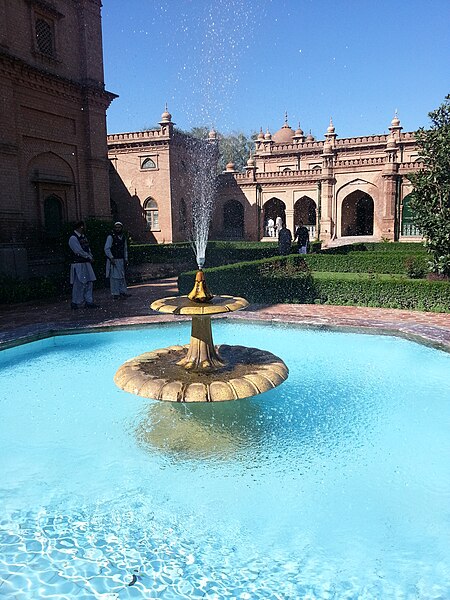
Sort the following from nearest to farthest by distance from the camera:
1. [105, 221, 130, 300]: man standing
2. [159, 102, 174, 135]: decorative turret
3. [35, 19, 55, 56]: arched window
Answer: [105, 221, 130, 300]: man standing, [35, 19, 55, 56]: arched window, [159, 102, 174, 135]: decorative turret

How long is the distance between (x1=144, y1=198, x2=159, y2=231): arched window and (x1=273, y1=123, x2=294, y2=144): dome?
44.5ft

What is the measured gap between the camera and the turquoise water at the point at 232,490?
8.75 feet

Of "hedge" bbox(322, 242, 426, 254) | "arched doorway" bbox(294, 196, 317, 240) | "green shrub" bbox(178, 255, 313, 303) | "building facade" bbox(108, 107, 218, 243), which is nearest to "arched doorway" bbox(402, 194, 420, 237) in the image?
"hedge" bbox(322, 242, 426, 254)

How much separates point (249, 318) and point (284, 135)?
98.9 ft

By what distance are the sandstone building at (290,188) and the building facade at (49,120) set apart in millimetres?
7568

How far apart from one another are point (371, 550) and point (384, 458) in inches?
45.3

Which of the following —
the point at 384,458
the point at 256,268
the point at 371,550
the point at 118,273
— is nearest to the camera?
the point at 371,550

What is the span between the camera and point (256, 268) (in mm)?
10922

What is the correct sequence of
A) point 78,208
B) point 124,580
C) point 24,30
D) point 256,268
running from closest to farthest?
1. point 124,580
2. point 256,268
3. point 24,30
4. point 78,208

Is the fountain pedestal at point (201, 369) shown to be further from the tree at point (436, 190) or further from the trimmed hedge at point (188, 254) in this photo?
the trimmed hedge at point (188, 254)

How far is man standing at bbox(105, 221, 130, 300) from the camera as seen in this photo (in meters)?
9.73

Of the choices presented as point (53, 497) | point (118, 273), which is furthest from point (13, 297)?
point (53, 497)

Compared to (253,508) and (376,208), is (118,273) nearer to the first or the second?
(253,508)

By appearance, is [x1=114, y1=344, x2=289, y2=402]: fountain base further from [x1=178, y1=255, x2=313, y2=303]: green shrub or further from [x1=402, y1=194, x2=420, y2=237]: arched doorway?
[x1=402, y1=194, x2=420, y2=237]: arched doorway
